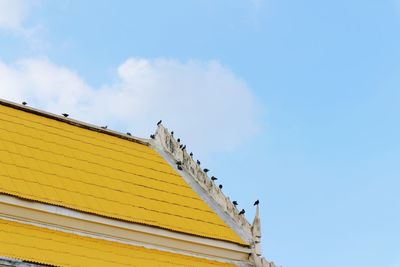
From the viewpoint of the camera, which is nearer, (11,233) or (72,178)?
(11,233)

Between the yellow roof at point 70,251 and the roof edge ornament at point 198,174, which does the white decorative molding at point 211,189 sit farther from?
the yellow roof at point 70,251

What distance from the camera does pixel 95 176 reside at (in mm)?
21703

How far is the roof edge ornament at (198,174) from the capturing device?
22828mm

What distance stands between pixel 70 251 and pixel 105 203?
9.71 ft

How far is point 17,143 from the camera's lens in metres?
21.2

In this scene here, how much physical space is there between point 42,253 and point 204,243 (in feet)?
18.0

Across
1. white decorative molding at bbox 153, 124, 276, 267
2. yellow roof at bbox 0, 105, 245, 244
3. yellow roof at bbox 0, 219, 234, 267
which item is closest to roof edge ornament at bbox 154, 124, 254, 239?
white decorative molding at bbox 153, 124, 276, 267

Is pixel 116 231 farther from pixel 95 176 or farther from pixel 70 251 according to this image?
pixel 95 176

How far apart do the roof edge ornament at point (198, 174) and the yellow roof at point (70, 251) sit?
2756 millimetres

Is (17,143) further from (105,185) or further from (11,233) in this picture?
(11,233)

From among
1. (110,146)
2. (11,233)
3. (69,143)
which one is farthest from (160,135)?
(11,233)

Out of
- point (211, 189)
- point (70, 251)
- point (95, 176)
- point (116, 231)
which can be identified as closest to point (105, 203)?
point (116, 231)

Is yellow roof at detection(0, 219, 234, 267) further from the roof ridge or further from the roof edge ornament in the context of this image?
the roof ridge

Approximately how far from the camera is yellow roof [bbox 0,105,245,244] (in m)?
19.8
